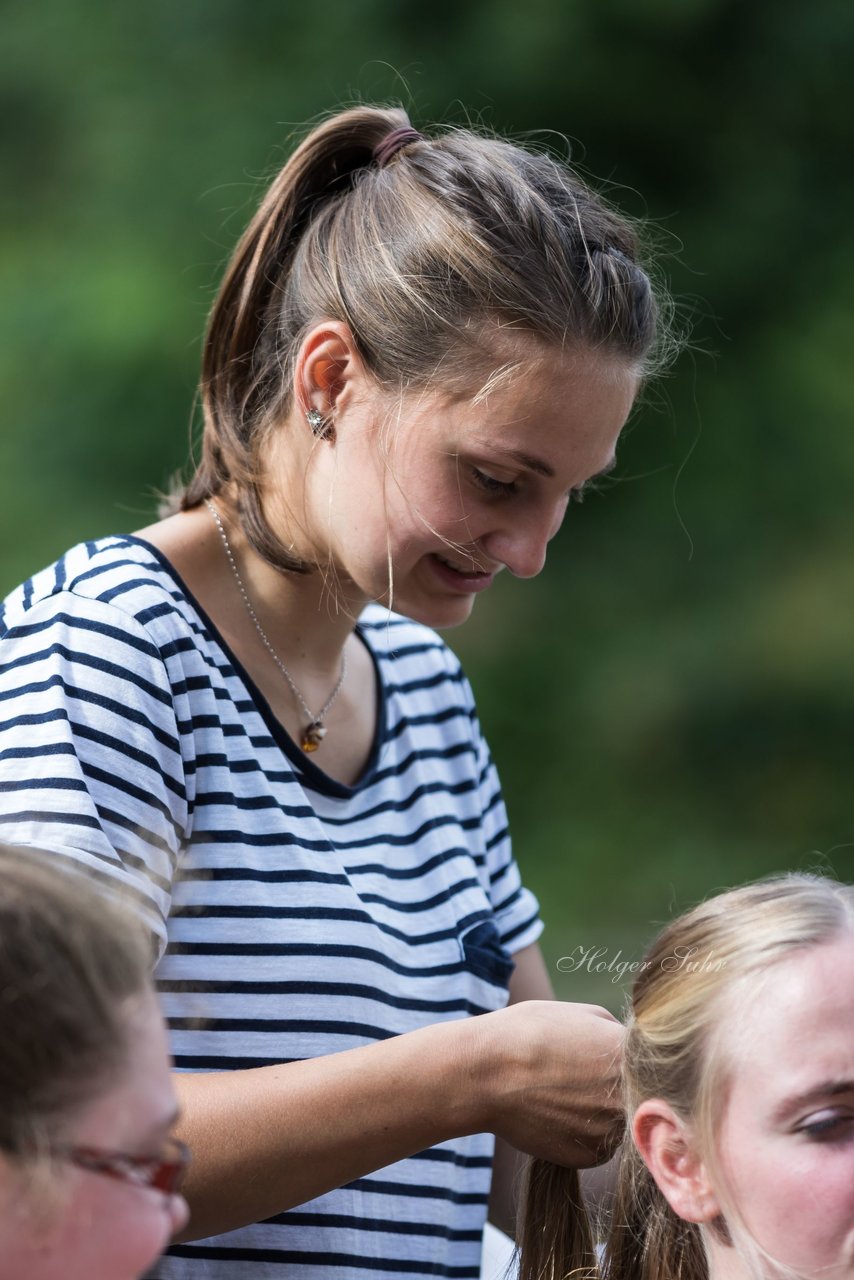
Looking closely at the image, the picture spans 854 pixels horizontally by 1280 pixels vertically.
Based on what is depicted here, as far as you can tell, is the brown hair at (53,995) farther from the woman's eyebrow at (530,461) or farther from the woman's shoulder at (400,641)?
the woman's shoulder at (400,641)

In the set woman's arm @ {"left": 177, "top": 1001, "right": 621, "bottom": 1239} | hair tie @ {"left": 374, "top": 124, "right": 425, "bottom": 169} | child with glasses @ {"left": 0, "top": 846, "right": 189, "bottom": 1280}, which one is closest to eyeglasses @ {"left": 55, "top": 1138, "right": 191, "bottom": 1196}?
child with glasses @ {"left": 0, "top": 846, "right": 189, "bottom": 1280}

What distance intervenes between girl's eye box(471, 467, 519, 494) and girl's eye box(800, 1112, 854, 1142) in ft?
2.26

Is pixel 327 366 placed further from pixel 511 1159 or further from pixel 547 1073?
pixel 511 1159

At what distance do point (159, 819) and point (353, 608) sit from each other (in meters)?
0.44

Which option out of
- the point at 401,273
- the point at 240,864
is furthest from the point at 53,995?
the point at 401,273

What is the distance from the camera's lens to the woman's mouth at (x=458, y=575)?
1.60 metres

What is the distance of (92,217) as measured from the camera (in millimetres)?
5426

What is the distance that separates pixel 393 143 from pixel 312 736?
685mm

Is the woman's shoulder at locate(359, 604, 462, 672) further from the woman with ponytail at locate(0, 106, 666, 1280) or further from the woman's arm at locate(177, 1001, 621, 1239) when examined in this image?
the woman's arm at locate(177, 1001, 621, 1239)

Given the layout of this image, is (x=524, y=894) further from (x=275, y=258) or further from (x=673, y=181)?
(x=673, y=181)

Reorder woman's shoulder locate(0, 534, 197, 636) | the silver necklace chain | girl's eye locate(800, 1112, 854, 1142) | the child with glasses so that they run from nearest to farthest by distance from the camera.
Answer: the child with glasses, girl's eye locate(800, 1112, 854, 1142), woman's shoulder locate(0, 534, 197, 636), the silver necklace chain

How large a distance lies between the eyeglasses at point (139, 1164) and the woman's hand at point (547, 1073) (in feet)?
1.51

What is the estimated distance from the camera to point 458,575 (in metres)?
1.62

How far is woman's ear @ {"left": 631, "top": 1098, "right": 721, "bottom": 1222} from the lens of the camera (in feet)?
4.46
